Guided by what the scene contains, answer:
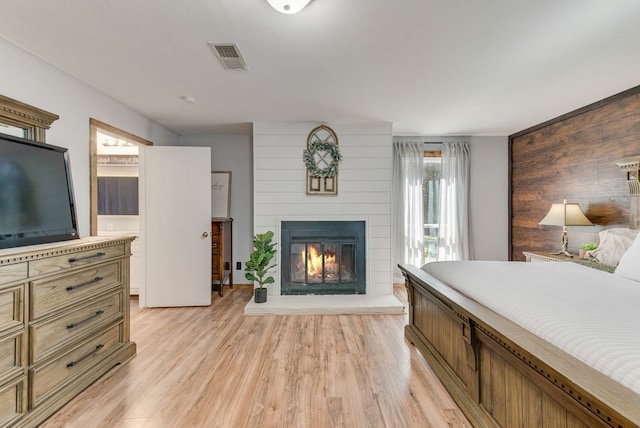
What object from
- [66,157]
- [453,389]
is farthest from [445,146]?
[66,157]

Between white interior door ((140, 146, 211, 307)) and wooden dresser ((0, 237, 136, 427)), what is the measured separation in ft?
4.58

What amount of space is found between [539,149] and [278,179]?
3.70m

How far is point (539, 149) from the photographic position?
4270mm

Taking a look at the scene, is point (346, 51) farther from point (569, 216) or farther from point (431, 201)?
point (431, 201)

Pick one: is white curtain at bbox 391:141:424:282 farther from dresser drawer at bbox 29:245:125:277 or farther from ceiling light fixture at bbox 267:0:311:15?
dresser drawer at bbox 29:245:125:277

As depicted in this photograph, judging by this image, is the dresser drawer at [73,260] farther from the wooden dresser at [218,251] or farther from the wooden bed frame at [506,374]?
the wooden bed frame at [506,374]

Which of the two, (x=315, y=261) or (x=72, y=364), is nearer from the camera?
(x=72, y=364)

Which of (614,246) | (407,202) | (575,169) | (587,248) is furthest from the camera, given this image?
(407,202)

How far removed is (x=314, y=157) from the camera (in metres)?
4.08

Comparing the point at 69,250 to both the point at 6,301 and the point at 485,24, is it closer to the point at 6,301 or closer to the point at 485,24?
the point at 6,301

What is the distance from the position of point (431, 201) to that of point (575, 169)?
1.84m

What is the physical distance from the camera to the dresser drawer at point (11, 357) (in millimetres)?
1564

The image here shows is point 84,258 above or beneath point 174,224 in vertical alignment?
beneath

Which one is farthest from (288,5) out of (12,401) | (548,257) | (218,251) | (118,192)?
(118,192)
